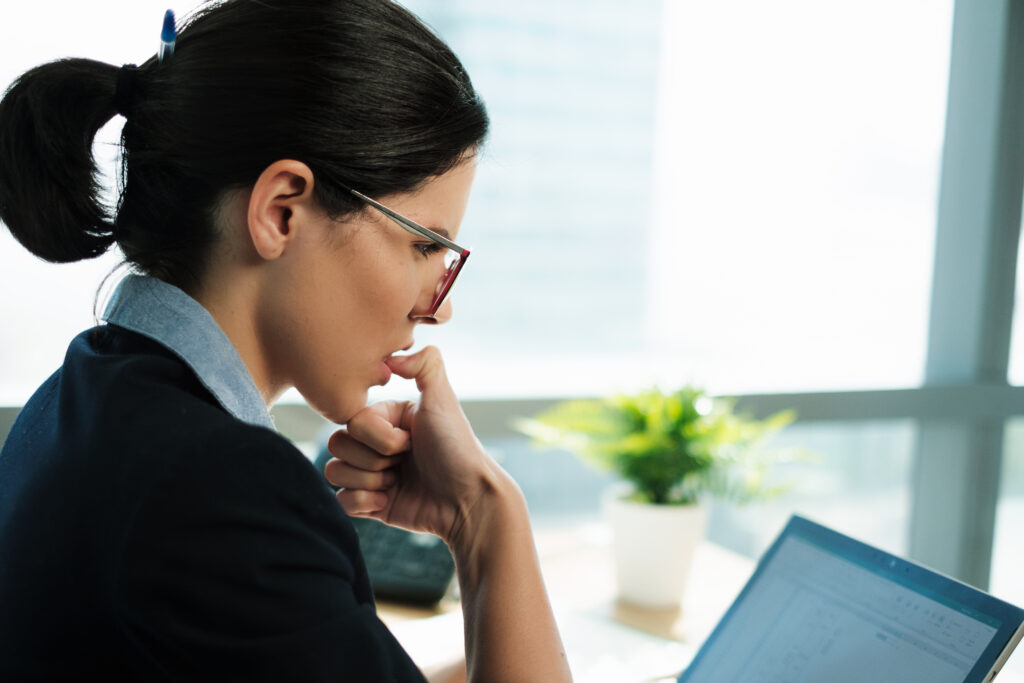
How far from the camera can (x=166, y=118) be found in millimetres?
800

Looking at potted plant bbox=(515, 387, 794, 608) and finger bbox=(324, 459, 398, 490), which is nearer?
finger bbox=(324, 459, 398, 490)

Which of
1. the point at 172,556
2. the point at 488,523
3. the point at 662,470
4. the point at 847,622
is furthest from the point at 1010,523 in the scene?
the point at 172,556

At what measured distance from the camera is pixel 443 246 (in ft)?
3.01

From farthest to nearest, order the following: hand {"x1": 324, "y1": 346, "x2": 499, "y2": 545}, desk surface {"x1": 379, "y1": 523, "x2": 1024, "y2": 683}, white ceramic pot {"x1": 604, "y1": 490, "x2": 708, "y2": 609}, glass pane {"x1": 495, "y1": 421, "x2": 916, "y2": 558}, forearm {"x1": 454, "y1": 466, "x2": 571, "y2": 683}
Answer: glass pane {"x1": 495, "y1": 421, "x2": 916, "y2": 558}
white ceramic pot {"x1": 604, "y1": 490, "x2": 708, "y2": 609}
desk surface {"x1": 379, "y1": 523, "x2": 1024, "y2": 683}
hand {"x1": 324, "y1": 346, "x2": 499, "y2": 545}
forearm {"x1": 454, "y1": 466, "x2": 571, "y2": 683}

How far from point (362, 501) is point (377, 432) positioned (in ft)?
0.35

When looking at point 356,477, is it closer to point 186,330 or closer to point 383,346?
point 383,346

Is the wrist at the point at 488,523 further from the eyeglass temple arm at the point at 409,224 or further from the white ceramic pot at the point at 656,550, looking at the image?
the white ceramic pot at the point at 656,550

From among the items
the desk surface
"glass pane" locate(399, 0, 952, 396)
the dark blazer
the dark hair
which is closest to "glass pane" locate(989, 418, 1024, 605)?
"glass pane" locate(399, 0, 952, 396)

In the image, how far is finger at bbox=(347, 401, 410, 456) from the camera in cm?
104

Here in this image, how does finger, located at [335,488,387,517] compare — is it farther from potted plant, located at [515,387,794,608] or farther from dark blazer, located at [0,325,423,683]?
potted plant, located at [515,387,794,608]

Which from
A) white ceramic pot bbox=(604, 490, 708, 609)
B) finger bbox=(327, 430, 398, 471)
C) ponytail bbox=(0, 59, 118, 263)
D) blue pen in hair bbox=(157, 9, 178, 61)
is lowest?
white ceramic pot bbox=(604, 490, 708, 609)

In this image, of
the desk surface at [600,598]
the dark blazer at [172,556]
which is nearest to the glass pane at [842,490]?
the desk surface at [600,598]

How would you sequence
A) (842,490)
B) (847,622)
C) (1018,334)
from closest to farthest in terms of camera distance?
(847,622) < (1018,334) < (842,490)

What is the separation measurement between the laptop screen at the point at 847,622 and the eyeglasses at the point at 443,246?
49 cm
